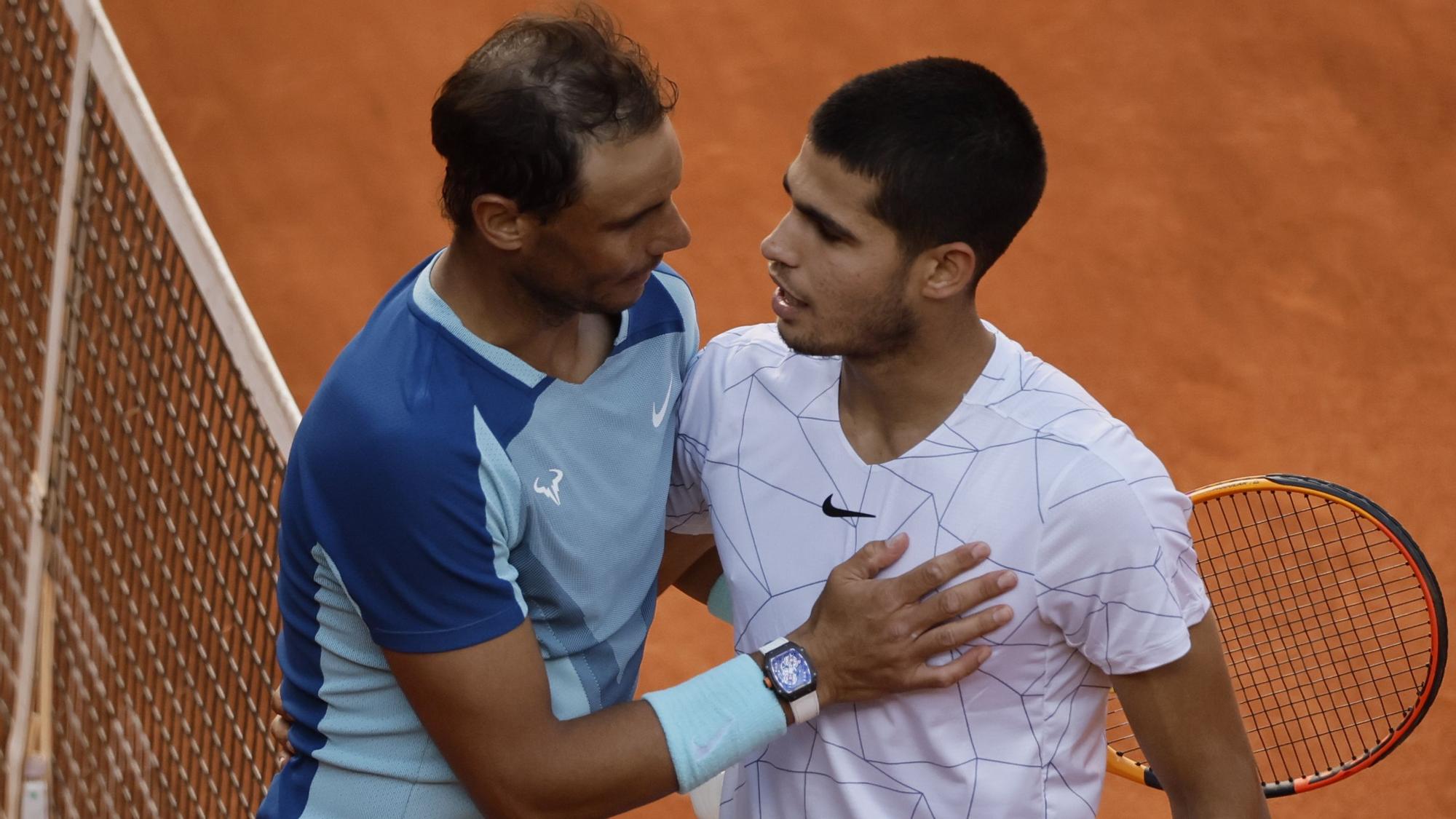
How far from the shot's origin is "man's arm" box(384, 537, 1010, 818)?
2.28m

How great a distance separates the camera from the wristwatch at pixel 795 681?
233cm

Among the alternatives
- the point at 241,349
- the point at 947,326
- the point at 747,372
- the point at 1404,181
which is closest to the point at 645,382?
the point at 747,372

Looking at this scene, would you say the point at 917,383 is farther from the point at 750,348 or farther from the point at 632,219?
the point at 632,219

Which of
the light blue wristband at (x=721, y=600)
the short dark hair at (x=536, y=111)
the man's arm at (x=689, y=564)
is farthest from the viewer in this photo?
the light blue wristband at (x=721, y=600)

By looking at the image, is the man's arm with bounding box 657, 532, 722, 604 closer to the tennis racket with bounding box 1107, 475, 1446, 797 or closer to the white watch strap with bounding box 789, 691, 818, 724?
the white watch strap with bounding box 789, 691, 818, 724

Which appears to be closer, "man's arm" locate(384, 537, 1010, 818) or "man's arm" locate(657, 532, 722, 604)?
"man's arm" locate(384, 537, 1010, 818)

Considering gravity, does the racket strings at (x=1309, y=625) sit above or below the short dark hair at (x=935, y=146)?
below

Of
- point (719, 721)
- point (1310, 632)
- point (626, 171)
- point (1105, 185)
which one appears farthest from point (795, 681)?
point (1105, 185)

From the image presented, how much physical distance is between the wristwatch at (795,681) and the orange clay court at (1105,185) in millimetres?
3201

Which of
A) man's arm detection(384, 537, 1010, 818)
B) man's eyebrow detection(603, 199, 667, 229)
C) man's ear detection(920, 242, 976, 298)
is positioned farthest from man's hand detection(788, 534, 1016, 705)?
man's eyebrow detection(603, 199, 667, 229)

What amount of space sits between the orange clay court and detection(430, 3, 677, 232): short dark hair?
11.5ft

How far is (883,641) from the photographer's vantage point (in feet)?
7.55

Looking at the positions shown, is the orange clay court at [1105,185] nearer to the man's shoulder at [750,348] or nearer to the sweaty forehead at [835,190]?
the man's shoulder at [750,348]

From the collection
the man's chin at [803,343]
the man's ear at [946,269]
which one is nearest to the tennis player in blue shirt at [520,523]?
the man's chin at [803,343]
